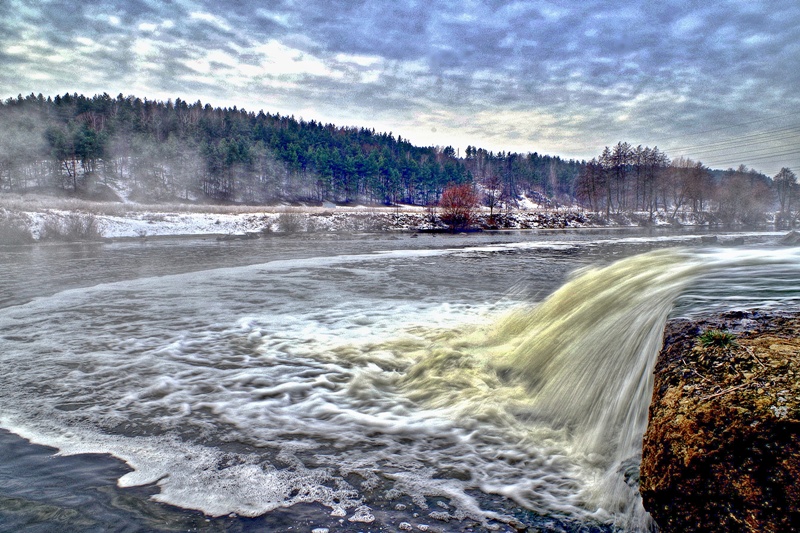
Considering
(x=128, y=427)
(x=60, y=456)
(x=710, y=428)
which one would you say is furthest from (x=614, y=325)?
Answer: (x=60, y=456)

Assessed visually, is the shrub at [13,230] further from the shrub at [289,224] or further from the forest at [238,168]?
the forest at [238,168]

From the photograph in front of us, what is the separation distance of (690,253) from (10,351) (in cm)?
1005

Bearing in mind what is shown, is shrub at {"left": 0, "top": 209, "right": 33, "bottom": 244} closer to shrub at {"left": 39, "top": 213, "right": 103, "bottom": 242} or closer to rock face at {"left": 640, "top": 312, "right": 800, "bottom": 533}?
shrub at {"left": 39, "top": 213, "right": 103, "bottom": 242}

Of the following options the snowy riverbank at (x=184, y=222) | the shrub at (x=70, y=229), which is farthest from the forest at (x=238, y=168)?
the shrub at (x=70, y=229)

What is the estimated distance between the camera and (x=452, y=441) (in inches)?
150

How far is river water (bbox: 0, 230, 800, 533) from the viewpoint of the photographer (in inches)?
109

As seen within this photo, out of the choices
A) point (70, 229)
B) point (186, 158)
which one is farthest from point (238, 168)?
point (70, 229)

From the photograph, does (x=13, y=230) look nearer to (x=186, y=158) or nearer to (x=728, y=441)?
(x=728, y=441)

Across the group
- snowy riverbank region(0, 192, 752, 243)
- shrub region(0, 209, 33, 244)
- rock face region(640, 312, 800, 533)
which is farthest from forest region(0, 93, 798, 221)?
rock face region(640, 312, 800, 533)

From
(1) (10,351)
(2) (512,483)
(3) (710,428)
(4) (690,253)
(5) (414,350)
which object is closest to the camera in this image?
(3) (710,428)

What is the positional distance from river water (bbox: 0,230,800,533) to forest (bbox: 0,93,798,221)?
211 feet

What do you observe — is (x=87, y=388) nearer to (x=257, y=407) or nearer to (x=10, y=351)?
(x=257, y=407)

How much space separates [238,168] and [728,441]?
373ft

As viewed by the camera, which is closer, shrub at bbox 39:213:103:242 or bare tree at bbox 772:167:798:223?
shrub at bbox 39:213:103:242
